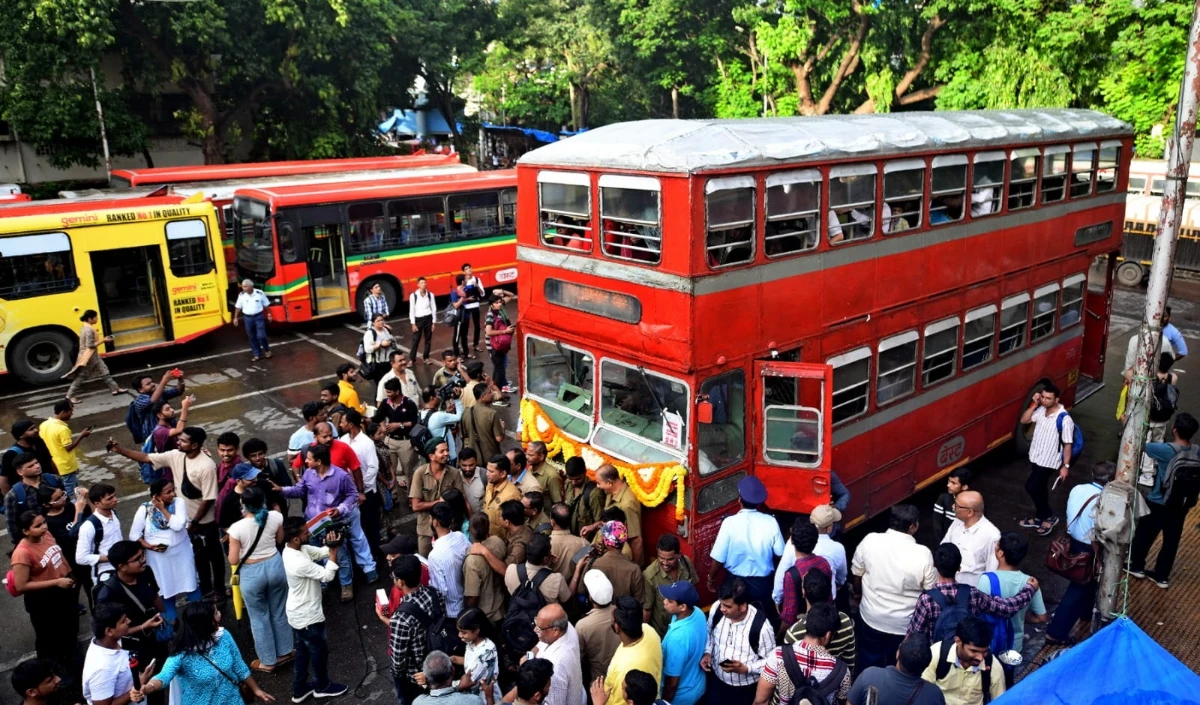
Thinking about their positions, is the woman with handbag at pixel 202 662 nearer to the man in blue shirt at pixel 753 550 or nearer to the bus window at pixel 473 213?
the man in blue shirt at pixel 753 550

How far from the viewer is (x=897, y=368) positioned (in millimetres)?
9383

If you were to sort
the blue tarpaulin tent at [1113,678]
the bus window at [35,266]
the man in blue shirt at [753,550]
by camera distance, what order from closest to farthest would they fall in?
the blue tarpaulin tent at [1113,678], the man in blue shirt at [753,550], the bus window at [35,266]

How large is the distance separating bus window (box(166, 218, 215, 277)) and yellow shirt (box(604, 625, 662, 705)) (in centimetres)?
1399

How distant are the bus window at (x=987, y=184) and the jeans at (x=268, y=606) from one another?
25.7 feet

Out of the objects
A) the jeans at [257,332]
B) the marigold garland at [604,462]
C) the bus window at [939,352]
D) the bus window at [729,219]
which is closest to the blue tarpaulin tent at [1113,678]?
the marigold garland at [604,462]

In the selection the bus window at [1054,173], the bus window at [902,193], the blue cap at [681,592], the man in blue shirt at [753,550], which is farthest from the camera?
the bus window at [1054,173]

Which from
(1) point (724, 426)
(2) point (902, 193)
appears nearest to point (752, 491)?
(1) point (724, 426)

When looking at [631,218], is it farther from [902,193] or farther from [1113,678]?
[1113,678]

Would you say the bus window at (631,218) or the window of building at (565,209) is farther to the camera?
the window of building at (565,209)

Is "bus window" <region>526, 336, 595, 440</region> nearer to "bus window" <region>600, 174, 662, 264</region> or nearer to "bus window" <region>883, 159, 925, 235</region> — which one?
"bus window" <region>600, 174, 662, 264</region>

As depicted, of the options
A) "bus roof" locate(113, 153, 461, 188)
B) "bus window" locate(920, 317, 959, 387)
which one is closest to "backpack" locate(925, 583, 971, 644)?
"bus window" locate(920, 317, 959, 387)

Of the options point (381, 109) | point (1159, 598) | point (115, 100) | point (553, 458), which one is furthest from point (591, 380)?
point (381, 109)

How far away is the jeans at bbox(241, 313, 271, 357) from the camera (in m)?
16.4

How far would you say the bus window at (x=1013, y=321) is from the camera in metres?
10.7
